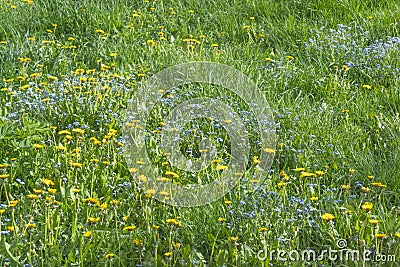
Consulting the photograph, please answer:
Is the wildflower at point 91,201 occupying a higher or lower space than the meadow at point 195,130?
higher

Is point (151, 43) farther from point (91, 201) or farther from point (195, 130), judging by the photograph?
point (91, 201)

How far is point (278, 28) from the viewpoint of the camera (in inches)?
238

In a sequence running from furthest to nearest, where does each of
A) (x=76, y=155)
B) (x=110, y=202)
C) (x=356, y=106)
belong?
(x=356, y=106) → (x=76, y=155) → (x=110, y=202)

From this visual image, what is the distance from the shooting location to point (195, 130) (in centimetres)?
405

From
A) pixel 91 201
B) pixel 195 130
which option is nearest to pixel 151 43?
pixel 195 130

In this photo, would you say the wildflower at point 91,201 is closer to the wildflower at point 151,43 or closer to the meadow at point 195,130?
the meadow at point 195,130

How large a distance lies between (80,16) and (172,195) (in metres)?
2.96

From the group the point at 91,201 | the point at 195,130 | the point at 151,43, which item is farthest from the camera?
the point at 151,43

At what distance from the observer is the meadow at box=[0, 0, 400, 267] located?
10.5 ft

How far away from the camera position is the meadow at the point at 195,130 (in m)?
3.19

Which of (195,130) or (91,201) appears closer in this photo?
(91,201)

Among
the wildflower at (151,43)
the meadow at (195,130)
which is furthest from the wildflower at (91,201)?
the wildflower at (151,43)

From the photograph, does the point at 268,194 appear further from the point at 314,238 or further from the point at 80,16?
the point at 80,16

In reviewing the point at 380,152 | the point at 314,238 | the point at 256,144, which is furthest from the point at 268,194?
the point at 380,152
